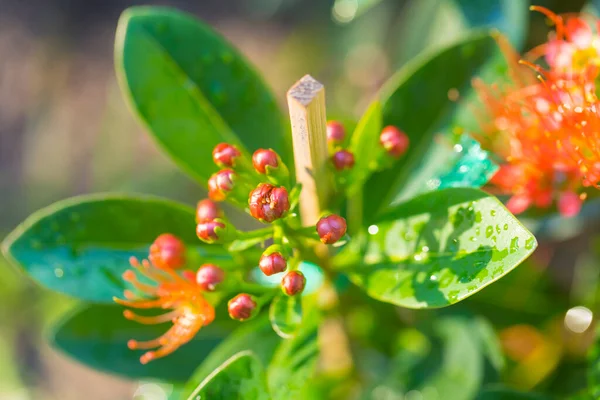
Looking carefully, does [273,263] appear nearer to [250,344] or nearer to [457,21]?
[250,344]

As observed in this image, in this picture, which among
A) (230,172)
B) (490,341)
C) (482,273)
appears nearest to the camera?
(482,273)

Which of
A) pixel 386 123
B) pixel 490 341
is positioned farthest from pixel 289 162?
pixel 490 341

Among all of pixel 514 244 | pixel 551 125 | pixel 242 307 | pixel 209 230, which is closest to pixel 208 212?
pixel 209 230

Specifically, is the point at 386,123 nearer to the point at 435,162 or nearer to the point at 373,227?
the point at 435,162

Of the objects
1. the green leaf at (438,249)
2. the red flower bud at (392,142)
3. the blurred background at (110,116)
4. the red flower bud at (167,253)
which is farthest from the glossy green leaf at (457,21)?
the red flower bud at (167,253)

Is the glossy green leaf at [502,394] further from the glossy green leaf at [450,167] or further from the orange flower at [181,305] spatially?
Answer: the orange flower at [181,305]
